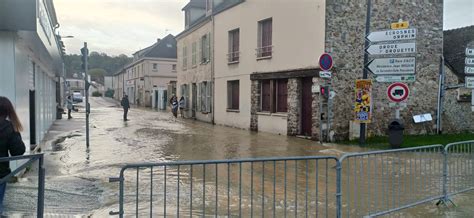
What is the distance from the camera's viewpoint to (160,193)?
22.5ft

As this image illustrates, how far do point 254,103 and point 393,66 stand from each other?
29.4 ft

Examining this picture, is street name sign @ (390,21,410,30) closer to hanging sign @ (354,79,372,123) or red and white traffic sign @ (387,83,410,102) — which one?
red and white traffic sign @ (387,83,410,102)

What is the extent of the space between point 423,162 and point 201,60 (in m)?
20.6

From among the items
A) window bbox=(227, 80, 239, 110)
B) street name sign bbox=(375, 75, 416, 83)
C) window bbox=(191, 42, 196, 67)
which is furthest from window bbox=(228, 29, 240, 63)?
street name sign bbox=(375, 75, 416, 83)

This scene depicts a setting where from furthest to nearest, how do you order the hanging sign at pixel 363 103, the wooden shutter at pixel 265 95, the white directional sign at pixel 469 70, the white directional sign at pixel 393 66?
the wooden shutter at pixel 265 95
the hanging sign at pixel 363 103
the white directional sign at pixel 393 66
the white directional sign at pixel 469 70

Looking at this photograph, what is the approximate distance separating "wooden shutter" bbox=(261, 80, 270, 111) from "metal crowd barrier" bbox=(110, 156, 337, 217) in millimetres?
9218

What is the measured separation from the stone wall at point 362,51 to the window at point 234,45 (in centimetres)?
707

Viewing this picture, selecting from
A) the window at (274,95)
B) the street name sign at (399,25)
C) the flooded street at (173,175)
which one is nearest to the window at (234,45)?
the window at (274,95)

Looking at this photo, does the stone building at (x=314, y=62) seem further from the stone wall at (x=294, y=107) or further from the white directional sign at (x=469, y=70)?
the white directional sign at (x=469, y=70)

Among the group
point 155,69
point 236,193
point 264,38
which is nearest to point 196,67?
point 264,38

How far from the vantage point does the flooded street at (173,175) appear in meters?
5.76

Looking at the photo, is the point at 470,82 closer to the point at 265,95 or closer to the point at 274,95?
the point at 274,95

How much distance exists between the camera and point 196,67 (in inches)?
1066

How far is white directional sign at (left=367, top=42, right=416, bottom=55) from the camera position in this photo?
10062mm
